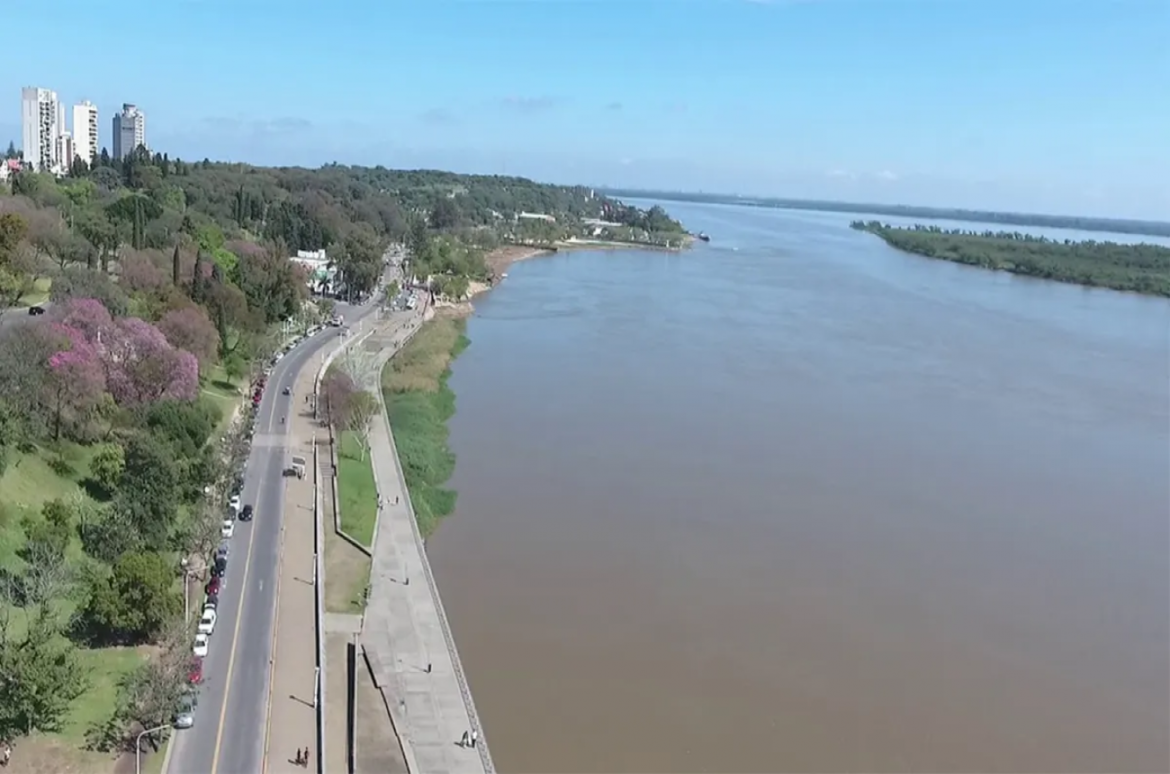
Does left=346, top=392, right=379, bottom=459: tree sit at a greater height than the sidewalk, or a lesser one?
greater

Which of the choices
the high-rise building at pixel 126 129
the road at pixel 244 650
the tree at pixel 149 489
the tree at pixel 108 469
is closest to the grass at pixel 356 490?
the road at pixel 244 650

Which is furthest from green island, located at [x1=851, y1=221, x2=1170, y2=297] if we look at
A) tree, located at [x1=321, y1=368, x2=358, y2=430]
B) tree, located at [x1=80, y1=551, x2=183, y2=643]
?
tree, located at [x1=80, y1=551, x2=183, y2=643]

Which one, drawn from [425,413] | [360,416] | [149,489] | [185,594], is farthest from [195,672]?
[425,413]

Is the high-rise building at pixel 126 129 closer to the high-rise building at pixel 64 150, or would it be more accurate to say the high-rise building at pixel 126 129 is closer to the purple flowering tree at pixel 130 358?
the high-rise building at pixel 64 150

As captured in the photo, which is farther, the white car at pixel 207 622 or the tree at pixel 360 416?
the tree at pixel 360 416

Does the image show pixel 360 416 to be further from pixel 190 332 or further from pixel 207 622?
pixel 207 622

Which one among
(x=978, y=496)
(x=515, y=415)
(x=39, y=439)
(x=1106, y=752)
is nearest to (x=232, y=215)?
(x=515, y=415)

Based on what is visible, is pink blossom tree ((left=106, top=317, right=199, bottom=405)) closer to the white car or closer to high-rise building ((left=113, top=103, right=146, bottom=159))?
the white car
